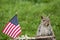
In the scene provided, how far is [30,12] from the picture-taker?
1103cm

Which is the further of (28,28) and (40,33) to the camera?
(28,28)

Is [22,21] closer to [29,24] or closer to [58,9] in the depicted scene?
[29,24]

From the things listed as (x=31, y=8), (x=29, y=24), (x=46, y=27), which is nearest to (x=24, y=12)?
(x=31, y=8)

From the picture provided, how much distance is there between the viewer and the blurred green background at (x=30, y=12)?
9.82 meters

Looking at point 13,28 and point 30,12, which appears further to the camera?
point 30,12

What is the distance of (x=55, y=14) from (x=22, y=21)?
141 cm

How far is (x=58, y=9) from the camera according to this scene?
36.2ft

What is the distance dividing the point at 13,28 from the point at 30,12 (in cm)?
397

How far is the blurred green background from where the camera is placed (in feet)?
32.2

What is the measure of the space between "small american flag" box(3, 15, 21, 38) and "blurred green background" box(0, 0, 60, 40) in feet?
6.95

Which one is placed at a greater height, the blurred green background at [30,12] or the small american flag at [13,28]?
the blurred green background at [30,12]

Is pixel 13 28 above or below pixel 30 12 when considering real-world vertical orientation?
below

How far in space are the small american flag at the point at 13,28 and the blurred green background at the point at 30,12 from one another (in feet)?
6.95

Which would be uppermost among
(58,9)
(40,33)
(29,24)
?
(58,9)
